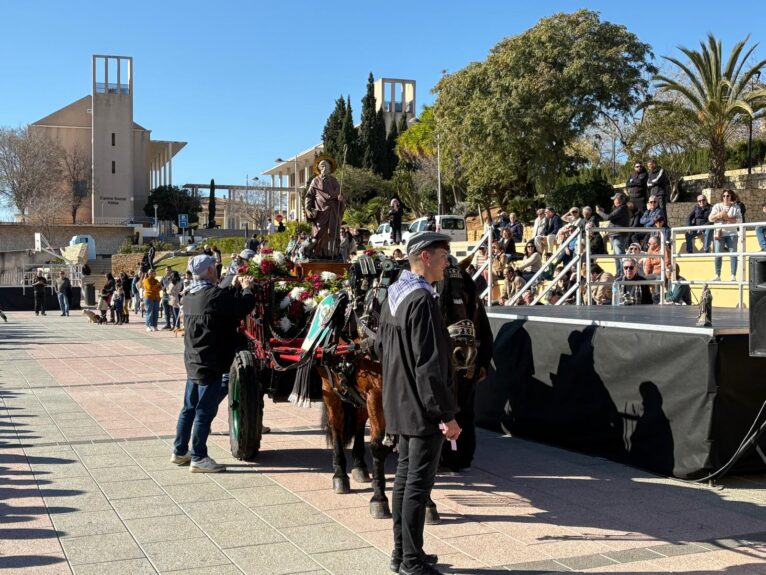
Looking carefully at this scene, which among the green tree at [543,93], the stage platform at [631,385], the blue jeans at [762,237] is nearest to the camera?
the stage platform at [631,385]

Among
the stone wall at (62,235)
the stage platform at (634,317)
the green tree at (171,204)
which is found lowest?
the stage platform at (634,317)

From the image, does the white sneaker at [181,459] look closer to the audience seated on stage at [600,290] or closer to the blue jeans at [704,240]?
the audience seated on stage at [600,290]

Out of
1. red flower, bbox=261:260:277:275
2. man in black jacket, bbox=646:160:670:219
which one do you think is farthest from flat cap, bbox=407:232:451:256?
man in black jacket, bbox=646:160:670:219

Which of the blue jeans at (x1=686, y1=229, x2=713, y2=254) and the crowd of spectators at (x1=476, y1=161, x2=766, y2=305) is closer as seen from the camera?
the crowd of spectators at (x1=476, y1=161, x2=766, y2=305)

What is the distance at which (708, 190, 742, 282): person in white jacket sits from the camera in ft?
46.4

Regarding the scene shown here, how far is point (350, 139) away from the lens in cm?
8081

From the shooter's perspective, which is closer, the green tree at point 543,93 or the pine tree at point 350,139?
the green tree at point 543,93

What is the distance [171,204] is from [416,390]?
9073cm

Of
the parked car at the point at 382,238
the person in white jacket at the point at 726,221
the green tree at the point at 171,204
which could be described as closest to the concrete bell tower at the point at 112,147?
the green tree at the point at 171,204

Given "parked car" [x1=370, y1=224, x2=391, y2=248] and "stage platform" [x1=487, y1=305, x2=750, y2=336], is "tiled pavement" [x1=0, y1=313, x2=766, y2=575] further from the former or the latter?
"parked car" [x1=370, y1=224, x2=391, y2=248]

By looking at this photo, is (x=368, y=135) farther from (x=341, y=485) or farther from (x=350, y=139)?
(x=341, y=485)

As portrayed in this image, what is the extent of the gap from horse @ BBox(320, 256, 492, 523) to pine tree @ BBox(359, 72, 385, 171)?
72229 mm

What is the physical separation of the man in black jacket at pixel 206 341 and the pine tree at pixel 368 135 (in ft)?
235

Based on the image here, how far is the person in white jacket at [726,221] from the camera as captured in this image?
1414cm
